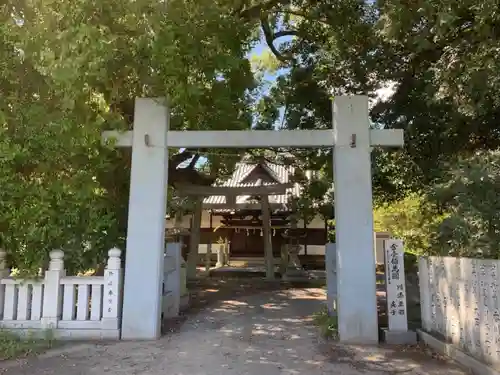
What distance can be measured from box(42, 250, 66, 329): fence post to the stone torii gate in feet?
3.26

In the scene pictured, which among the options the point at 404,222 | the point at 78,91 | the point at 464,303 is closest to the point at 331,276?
the point at 464,303

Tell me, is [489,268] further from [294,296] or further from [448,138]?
[294,296]

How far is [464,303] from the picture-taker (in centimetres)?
529

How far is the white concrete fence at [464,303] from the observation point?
15.1 feet

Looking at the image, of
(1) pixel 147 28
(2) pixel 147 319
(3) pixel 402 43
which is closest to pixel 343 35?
(3) pixel 402 43

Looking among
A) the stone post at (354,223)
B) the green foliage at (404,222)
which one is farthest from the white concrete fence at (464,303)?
the green foliage at (404,222)

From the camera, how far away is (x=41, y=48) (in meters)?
5.95

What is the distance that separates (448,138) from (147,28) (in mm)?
6507

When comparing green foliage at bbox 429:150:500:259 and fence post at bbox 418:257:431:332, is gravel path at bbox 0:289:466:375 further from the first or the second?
green foliage at bbox 429:150:500:259

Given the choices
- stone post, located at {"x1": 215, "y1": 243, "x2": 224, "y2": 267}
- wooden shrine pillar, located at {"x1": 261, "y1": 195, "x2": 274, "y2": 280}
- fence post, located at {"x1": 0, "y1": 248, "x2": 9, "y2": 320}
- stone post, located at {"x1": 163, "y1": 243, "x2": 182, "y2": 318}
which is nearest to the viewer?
fence post, located at {"x1": 0, "y1": 248, "x2": 9, "y2": 320}

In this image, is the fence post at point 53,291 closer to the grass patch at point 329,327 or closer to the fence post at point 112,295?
the fence post at point 112,295

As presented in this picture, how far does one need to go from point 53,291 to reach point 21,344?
811 mm

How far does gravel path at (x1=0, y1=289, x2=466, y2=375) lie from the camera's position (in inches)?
195

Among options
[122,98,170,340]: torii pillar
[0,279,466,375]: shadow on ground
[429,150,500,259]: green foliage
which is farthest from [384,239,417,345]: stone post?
[122,98,170,340]: torii pillar
